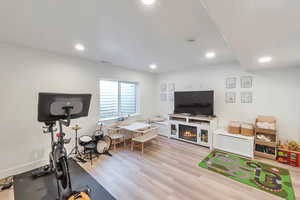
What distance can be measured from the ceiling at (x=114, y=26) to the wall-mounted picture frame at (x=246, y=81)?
Result: 1413 mm

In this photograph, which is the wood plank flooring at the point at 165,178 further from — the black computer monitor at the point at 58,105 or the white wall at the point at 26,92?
the black computer monitor at the point at 58,105

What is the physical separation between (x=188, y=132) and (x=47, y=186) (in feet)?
11.6

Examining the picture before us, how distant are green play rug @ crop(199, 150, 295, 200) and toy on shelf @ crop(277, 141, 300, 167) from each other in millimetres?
367

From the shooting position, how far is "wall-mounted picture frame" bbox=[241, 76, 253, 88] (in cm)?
338

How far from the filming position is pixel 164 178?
2.29 meters

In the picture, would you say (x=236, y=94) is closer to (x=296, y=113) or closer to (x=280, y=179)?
(x=296, y=113)

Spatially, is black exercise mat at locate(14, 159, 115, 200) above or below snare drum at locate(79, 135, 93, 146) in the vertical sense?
below

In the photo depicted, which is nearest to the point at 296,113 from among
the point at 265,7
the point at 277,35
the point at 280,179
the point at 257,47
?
the point at 280,179

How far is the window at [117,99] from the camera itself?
3800 millimetres

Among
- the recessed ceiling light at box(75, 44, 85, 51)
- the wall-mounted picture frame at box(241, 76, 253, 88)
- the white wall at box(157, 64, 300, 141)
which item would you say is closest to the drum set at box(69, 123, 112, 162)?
the recessed ceiling light at box(75, 44, 85, 51)

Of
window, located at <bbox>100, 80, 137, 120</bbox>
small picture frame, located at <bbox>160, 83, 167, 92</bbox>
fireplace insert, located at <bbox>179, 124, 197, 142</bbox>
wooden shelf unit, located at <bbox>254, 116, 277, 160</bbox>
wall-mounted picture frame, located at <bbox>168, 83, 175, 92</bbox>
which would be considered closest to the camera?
wooden shelf unit, located at <bbox>254, 116, 277, 160</bbox>

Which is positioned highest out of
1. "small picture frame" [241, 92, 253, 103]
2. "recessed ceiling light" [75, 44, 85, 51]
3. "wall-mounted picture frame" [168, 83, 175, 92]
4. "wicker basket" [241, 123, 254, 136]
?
"recessed ceiling light" [75, 44, 85, 51]

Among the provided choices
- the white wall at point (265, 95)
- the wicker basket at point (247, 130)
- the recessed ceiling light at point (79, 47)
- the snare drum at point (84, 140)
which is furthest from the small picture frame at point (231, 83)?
the snare drum at point (84, 140)

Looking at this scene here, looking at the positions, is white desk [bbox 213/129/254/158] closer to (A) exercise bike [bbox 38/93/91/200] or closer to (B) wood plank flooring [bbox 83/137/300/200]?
(B) wood plank flooring [bbox 83/137/300/200]
